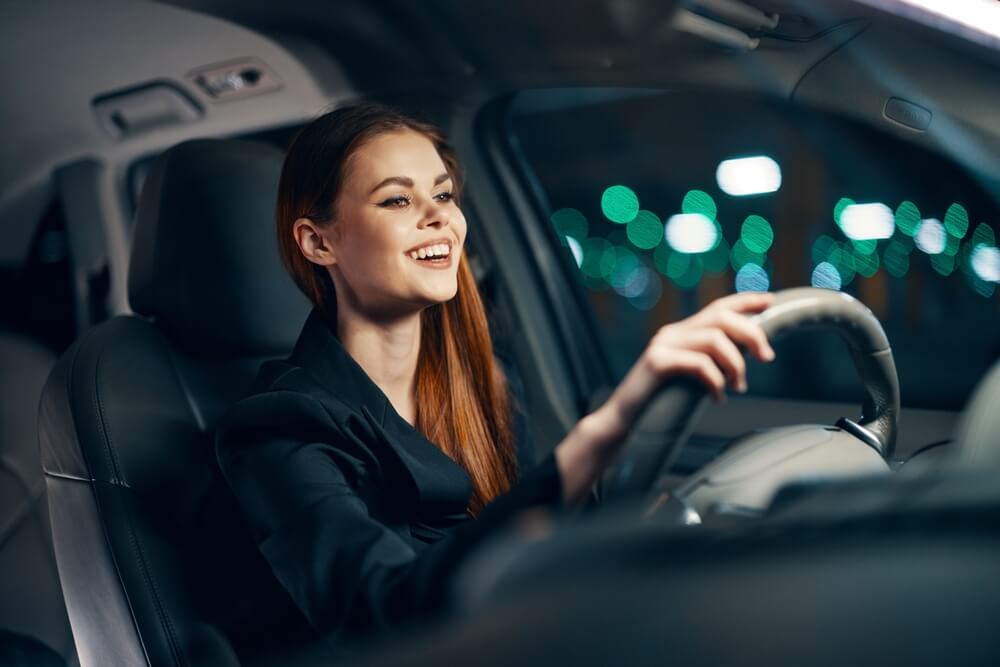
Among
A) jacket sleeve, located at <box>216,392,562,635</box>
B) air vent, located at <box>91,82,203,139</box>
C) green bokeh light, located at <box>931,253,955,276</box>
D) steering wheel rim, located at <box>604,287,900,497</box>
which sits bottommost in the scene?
jacket sleeve, located at <box>216,392,562,635</box>

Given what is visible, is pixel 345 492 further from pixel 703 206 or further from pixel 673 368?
pixel 703 206

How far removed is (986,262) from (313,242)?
3.17ft

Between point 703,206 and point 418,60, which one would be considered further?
point 703,206

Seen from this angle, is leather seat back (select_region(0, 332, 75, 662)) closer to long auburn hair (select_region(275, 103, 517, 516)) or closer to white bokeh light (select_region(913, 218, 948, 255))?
long auburn hair (select_region(275, 103, 517, 516))

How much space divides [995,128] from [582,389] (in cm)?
123

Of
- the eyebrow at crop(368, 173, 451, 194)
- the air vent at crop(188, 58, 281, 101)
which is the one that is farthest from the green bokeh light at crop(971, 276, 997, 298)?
the air vent at crop(188, 58, 281, 101)

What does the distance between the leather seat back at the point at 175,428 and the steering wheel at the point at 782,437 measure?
0.65 meters

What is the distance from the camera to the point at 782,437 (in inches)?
40.0

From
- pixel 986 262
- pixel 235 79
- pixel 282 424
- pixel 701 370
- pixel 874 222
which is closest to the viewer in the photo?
pixel 701 370

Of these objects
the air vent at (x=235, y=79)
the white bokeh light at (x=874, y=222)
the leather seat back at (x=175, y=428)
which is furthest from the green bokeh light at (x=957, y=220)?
the air vent at (x=235, y=79)

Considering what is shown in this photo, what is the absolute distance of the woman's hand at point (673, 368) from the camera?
77 centimetres

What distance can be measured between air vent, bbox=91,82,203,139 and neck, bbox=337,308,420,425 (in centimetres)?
104

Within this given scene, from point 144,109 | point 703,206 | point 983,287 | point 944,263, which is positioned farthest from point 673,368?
point 703,206

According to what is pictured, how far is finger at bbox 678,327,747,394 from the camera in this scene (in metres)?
0.78
